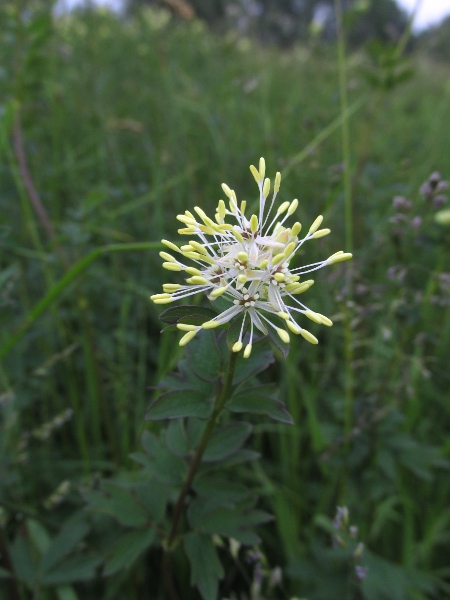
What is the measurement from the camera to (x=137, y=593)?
4.76 ft

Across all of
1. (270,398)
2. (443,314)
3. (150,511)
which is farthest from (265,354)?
(443,314)

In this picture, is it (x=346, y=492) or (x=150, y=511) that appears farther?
(x=346, y=492)

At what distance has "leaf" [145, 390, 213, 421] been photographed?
0.90 metres

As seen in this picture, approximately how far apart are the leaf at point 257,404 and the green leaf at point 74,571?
0.64 meters

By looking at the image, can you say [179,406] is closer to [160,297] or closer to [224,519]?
[160,297]

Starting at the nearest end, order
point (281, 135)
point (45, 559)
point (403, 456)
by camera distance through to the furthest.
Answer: point (45, 559) < point (403, 456) < point (281, 135)

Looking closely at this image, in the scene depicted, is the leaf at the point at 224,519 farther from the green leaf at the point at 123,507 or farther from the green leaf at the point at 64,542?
the green leaf at the point at 64,542

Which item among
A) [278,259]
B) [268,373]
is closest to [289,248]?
[278,259]

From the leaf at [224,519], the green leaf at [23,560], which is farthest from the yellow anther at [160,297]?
the green leaf at [23,560]

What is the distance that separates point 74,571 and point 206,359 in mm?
733

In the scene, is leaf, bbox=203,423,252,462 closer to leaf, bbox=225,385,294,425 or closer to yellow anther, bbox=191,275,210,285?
leaf, bbox=225,385,294,425

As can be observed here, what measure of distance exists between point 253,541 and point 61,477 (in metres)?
0.88

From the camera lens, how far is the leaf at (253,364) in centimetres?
95

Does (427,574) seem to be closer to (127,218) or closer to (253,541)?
(253,541)
